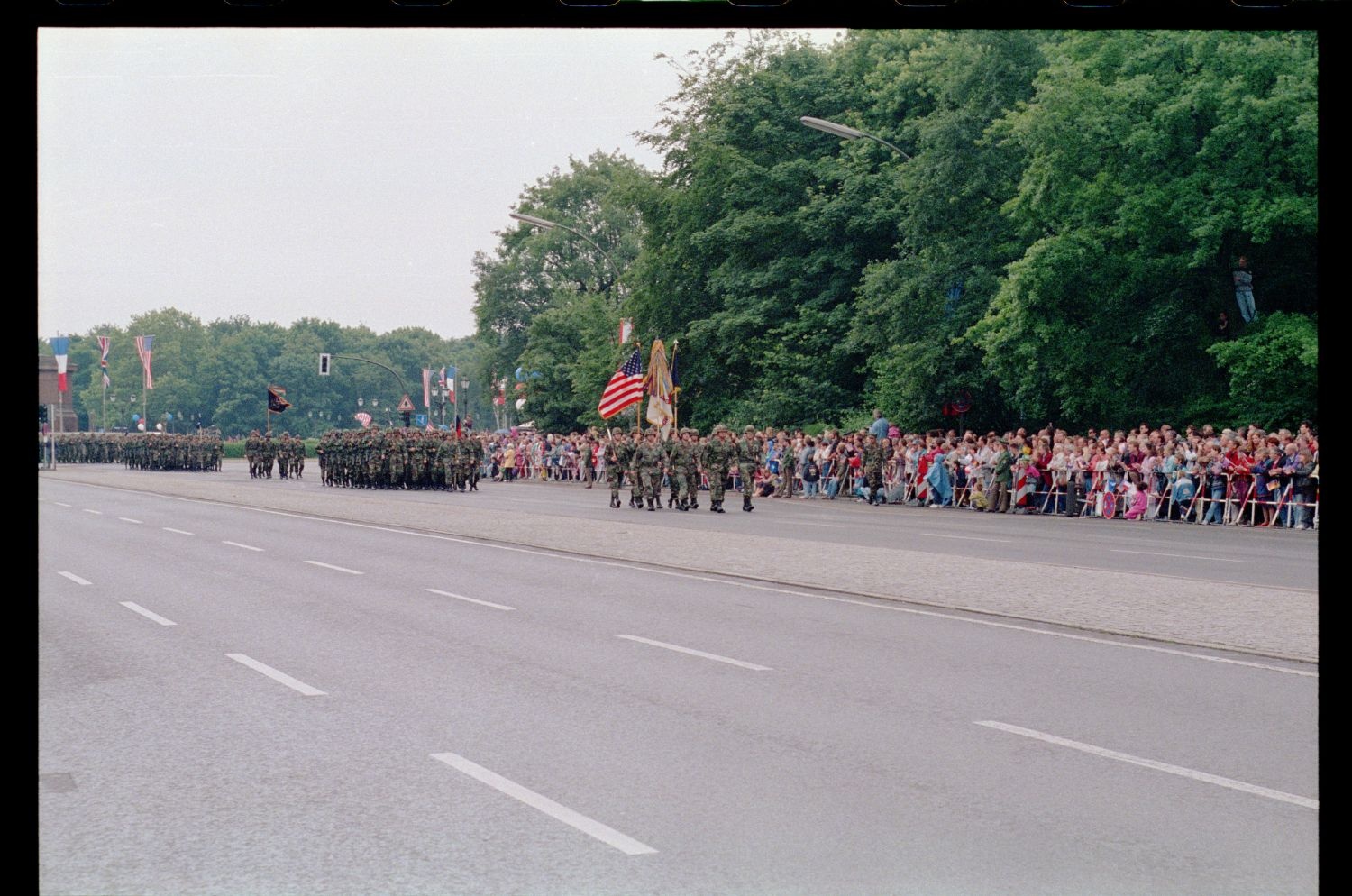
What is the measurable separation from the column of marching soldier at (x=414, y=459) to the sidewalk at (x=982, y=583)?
Answer: 18.4m

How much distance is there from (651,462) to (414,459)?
16096 millimetres

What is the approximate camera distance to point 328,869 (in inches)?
236

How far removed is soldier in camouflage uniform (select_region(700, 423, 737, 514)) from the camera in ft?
113

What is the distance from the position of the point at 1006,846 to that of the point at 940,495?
3170cm

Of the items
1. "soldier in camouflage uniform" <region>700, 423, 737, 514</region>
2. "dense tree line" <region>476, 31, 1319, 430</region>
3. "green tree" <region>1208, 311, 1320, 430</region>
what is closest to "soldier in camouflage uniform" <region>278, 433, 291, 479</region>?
"dense tree line" <region>476, 31, 1319, 430</region>

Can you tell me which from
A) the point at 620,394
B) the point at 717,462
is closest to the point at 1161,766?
the point at 717,462

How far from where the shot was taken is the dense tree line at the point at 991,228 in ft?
113

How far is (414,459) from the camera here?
4991 centimetres

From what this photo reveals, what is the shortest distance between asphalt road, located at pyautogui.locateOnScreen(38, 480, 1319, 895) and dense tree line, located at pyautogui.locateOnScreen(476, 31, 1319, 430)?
22.6m

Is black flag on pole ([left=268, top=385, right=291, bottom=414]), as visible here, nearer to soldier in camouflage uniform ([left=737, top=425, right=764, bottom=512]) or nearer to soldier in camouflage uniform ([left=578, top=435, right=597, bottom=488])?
soldier in camouflage uniform ([left=578, top=435, right=597, bottom=488])

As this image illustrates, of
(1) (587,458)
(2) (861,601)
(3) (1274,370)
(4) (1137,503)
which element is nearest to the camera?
(2) (861,601)

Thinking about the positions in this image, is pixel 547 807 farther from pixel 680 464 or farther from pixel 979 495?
pixel 979 495

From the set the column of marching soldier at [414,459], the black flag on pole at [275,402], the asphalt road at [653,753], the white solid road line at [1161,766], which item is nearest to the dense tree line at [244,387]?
the black flag on pole at [275,402]

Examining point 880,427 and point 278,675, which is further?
point 880,427
